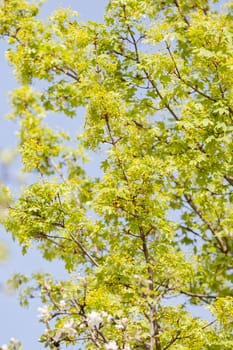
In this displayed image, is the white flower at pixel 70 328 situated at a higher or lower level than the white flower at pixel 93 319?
lower

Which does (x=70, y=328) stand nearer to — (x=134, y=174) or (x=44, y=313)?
(x=44, y=313)

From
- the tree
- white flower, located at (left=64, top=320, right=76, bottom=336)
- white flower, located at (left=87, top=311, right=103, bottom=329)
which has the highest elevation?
the tree

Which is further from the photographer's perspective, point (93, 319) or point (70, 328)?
point (93, 319)

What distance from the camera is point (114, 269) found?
7.59 m

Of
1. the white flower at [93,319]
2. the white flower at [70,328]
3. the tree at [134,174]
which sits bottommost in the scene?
the white flower at [70,328]

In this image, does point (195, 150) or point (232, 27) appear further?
point (232, 27)

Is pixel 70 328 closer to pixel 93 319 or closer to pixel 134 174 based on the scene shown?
pixel 93 319

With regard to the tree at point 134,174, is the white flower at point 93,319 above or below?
below

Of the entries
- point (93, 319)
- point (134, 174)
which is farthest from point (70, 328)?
point (134, 174)

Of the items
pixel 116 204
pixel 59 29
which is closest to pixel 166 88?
pixel 116 204

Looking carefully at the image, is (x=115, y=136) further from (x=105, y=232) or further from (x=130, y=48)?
(x=130, y=48)

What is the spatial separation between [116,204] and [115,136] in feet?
4.28

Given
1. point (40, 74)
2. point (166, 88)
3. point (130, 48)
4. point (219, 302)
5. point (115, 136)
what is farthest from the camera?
point (40, 74)

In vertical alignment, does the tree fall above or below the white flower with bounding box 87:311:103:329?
above
